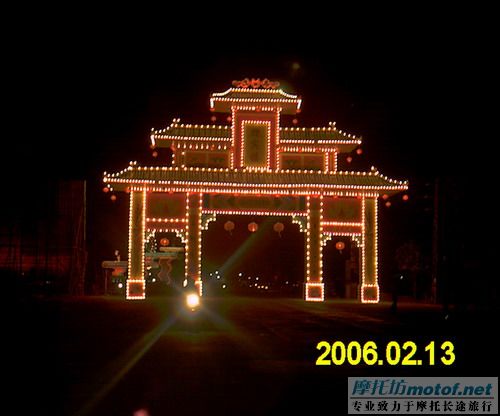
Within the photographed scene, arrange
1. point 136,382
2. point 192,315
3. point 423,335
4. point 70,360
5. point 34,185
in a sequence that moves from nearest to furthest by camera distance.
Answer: point 136,382 → point 70,360 → point 423,335 → point 192,315 → point 34,185

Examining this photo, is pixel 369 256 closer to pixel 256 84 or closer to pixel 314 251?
pixel 314 251

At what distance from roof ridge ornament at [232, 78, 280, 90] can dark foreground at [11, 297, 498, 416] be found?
16622 millimetres

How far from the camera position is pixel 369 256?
3506 cm

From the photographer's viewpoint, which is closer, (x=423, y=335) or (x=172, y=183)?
(x=423, y=335)

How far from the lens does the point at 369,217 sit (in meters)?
35.3

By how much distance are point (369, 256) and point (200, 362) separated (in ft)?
79.8

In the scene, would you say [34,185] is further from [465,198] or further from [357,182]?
[465,198]

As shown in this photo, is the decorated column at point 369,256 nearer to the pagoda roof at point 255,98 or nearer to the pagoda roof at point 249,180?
the pagoda roof at point 249,180

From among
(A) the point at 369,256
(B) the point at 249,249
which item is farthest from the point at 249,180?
(B) the point at 249,249

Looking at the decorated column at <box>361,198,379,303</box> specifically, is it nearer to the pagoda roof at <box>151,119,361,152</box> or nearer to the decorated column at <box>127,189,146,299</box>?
the pagoda roof at <box>151,119,361,152</box>

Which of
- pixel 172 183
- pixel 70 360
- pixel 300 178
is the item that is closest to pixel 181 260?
pixel 172 183

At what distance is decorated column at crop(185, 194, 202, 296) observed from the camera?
3394cm

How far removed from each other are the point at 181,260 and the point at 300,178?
296 inches

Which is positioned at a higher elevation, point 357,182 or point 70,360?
point 357,182
